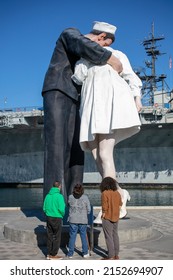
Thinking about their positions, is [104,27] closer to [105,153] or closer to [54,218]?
[105,153]

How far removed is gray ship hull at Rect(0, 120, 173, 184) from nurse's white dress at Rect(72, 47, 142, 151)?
23783mm

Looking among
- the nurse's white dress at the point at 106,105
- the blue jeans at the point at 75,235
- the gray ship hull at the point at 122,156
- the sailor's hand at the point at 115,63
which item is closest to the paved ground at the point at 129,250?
the blue jeans at the point at 75,235

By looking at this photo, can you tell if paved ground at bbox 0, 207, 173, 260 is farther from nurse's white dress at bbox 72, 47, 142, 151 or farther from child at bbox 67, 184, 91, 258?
nurse's white dress at bbox 72, 47, 142, 151

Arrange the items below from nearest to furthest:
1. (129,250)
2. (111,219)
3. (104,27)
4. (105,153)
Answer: (111,219)
(129,250)
(105,153)
(104,27)

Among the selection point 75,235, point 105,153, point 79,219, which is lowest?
point 75,235

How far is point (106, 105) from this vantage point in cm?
520

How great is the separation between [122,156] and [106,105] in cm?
2686

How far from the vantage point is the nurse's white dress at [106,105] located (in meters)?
5.14

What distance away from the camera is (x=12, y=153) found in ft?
110

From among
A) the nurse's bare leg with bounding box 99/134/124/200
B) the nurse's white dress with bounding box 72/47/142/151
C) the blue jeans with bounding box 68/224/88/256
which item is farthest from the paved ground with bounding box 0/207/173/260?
the nurse's white dress with bounding box 72/47/142/151

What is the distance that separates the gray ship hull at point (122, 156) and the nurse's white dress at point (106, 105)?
23.8 m

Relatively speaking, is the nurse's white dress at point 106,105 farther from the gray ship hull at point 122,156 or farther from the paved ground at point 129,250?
the gray ship hull at point 122,156

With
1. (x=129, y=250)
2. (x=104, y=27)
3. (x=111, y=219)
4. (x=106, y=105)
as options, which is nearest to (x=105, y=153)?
(x=106, y=105)
